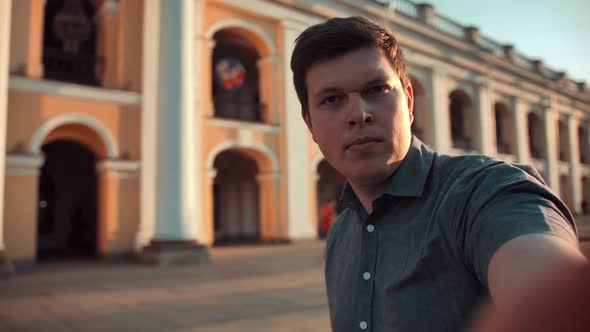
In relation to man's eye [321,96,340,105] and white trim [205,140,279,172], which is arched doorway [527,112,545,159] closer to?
white trim [205,140,279,172]

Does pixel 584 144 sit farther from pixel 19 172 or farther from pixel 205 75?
pixel 19 172

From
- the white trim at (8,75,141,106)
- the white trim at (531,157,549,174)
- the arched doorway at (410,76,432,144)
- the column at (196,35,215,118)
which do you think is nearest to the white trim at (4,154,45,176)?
the white trim at (8,75,141,106)

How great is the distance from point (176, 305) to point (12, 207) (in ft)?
20.8

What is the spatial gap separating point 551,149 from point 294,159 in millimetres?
19358

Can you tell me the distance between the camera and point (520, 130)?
2308 cm

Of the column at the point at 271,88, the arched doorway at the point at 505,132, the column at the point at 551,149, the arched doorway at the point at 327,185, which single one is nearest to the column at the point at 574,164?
the column at the point at 551,149

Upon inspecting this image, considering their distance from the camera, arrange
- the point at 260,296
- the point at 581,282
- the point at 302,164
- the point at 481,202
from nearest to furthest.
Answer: the point at 581,282 < the point at 481,202 < the point at 260,296 < the point at 302,164

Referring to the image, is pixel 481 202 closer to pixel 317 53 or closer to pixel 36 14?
pixel 317 53

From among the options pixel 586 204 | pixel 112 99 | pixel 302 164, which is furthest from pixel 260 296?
pixel 586 204

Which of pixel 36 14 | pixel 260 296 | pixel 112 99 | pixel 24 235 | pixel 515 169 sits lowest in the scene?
pixel 260 296

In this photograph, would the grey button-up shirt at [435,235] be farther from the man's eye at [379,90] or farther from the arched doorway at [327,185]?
the arched doorway at [327,185]

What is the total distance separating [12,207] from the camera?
9.17m

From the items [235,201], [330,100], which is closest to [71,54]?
[235,201]

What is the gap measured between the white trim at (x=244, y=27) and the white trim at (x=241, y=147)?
3.20 m
